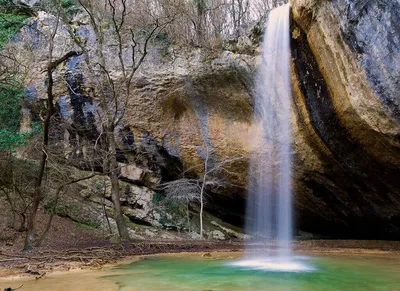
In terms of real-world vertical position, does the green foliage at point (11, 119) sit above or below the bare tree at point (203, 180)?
above

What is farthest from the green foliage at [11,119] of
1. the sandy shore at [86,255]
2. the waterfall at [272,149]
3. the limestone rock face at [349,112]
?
the limestone rock face at [349,112]

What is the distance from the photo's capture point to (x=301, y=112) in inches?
461

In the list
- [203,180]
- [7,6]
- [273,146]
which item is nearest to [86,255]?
[203,180]

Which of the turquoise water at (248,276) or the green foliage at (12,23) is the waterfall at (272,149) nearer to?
the turquoise water at (248,276)

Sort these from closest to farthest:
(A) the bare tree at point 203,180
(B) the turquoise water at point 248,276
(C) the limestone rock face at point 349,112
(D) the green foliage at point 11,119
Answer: (B) the turquoise water at point 248,276, (C) the limestone rock face at point 349,112, (D) the green foliage at point 11,119, (A) the bare tree at point 203,180

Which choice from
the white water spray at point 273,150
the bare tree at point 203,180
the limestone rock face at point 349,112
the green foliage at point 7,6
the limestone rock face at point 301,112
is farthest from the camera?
the green foliage at point 7,6

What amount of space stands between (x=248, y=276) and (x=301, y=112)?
6.91 m

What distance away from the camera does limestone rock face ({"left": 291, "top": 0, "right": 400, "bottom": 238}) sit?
27.7ft

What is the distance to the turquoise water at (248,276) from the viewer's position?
5.06m

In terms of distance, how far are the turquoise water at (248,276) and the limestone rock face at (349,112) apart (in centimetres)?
341

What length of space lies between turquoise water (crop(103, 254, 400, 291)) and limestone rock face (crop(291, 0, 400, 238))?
3414 mm

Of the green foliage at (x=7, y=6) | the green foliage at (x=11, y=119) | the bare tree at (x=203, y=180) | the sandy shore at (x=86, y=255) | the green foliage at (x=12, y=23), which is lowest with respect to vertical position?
the sandy shore at (x=86, y=255)

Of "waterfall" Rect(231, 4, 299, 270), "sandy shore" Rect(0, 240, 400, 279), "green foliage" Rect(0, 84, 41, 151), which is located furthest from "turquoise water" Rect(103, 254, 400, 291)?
"green foliage" Rect(0, 84, 41, 151)

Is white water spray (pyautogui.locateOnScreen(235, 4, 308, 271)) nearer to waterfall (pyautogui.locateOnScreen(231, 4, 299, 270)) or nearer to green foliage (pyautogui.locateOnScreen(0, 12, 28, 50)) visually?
waterfall (pyautogui.locateOnScreen(231, 4, 299, 270))
